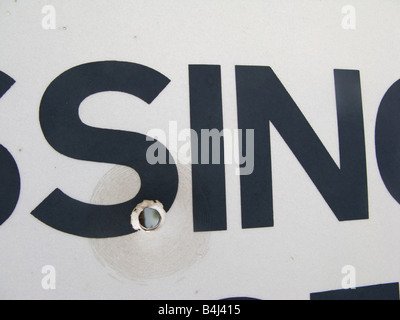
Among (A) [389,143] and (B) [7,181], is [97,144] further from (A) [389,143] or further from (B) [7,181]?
(A) [389,143]

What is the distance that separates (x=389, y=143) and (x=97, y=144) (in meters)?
0.69

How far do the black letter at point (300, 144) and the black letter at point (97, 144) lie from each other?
0.63ft

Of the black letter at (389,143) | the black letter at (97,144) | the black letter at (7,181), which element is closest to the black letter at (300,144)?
the black letter at (389,143)

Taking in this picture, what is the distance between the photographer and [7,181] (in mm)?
524

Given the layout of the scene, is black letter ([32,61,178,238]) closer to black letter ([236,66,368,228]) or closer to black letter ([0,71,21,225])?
black letter ([0,71,21,225])

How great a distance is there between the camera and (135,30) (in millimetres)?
566

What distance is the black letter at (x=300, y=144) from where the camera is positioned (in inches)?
23.2

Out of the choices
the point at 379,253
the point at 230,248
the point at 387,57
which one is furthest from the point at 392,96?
the point at 230,248

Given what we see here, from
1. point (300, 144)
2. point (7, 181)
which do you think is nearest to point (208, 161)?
point (300, 144)

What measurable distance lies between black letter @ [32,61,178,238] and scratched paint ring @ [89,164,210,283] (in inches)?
0.7

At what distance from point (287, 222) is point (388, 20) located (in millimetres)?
581

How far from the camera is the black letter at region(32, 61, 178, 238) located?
537mm
